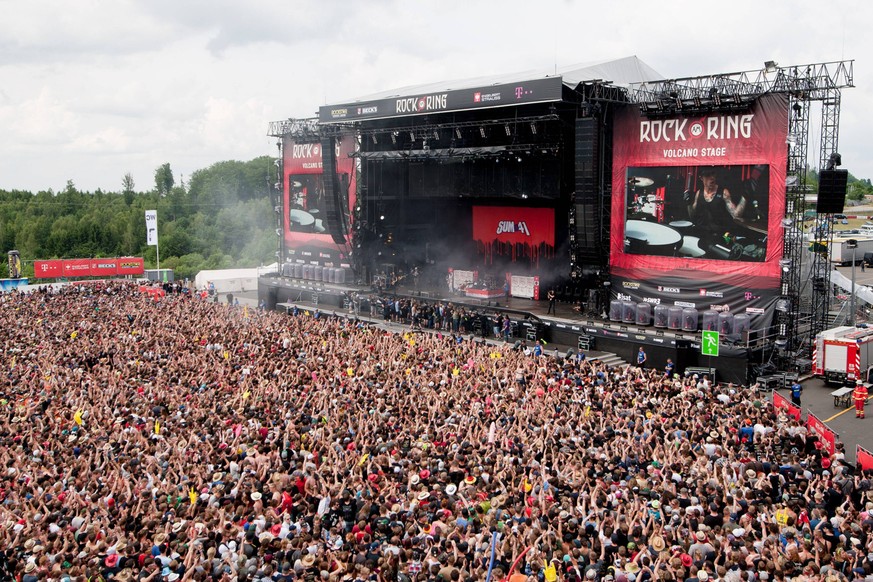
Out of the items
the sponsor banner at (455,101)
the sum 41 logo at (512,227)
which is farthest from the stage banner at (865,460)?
the sum 41 logo at (512,227)

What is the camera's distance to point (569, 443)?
12812 millimetres

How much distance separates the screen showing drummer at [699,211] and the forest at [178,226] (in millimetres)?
45316

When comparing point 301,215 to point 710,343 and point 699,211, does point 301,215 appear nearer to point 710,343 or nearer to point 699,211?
point 699,211

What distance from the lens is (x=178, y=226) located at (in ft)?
265

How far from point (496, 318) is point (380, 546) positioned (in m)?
20.0

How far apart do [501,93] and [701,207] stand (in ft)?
25.0

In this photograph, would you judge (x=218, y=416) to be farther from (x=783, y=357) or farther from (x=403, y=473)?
(x=783, y=357)

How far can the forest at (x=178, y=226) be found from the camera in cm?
7394

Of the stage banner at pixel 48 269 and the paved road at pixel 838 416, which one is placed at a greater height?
the stage banner at pixel 48 269

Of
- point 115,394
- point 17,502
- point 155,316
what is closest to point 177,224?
point 155,316

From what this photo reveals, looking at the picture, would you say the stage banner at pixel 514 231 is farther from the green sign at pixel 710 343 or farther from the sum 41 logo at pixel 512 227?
the green sign at pixel 710 343

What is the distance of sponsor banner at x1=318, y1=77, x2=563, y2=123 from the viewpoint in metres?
25.9

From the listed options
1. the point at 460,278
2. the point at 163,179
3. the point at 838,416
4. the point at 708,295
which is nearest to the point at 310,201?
the point at 460,278

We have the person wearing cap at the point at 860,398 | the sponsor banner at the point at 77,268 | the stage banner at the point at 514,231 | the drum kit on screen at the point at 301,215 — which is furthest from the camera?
the sponsor banner at the point at 77,268
